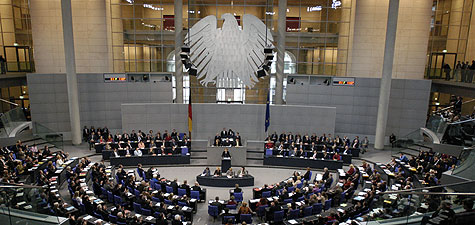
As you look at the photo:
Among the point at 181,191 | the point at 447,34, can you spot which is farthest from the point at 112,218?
the point at 447,34

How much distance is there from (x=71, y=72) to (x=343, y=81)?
18.7 metres

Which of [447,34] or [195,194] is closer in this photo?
[195,194]

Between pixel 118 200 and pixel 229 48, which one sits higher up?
pixel 229 48

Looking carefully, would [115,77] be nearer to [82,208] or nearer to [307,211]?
[82,208]

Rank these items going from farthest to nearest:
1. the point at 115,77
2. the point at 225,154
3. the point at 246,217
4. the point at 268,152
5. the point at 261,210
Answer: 1. the point at 115,77
2. the point at 268,152
3. the point at 225,154
4. the point at 261,210
5. the point at 246,217

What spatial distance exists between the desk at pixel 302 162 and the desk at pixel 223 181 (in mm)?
3094

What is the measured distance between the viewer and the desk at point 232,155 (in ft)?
60.4

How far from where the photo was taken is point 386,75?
21047 millimetres

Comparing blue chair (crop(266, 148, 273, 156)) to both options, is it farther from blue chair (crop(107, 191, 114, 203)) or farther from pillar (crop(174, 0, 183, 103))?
blue chair (crop(107, 191, 114, 203))

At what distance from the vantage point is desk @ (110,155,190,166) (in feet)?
58.7

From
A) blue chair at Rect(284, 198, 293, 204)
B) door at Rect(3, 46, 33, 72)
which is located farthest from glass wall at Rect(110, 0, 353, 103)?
blue chair at Rect(284, 198, 293, 204)

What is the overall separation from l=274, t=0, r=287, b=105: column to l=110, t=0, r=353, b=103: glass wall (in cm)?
110

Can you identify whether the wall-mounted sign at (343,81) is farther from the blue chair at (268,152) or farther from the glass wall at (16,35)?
the glass wall at (16,35)

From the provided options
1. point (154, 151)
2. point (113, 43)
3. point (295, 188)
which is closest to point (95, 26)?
point (113, 43)
